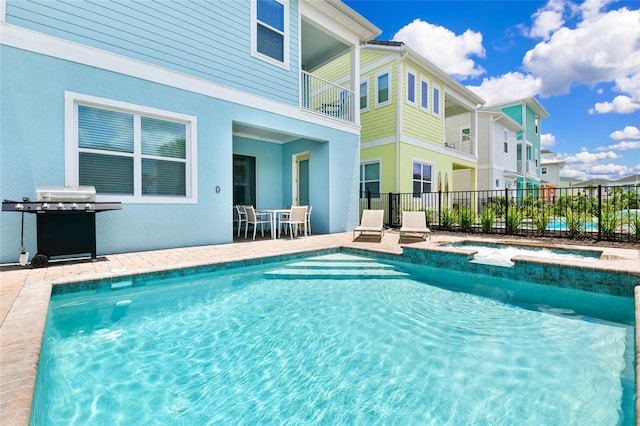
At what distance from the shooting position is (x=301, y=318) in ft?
12.1

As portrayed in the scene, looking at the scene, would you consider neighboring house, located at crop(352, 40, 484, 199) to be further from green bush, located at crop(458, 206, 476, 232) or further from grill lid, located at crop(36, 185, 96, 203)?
grill lid, located at crop(36, 185, 96, 203)

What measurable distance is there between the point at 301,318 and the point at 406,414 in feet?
6.02

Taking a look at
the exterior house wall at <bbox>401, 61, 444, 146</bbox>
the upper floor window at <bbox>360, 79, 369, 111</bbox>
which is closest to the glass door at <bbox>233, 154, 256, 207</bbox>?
the upper floor window at <bbox>360, 79, 369, 111</bbox>

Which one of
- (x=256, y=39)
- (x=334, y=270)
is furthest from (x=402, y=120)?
(x=334, y=270)

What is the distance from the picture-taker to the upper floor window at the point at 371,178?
42.4 ft

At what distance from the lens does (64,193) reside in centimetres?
484

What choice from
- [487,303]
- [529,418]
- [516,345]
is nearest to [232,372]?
[529,418]

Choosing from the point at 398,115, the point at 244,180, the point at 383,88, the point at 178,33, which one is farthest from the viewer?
the point at 383,88

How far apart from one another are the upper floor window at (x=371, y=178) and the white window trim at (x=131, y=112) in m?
7.99

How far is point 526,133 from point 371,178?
16.8m

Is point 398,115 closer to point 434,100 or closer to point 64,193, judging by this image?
point 434,100

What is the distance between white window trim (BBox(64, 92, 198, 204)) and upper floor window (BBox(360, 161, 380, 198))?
799 centimetres

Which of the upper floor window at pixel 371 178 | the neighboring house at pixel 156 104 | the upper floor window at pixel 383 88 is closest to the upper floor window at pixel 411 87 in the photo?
the upper floor window at pixel 383 88

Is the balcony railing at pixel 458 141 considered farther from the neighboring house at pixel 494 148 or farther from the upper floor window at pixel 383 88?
the upper floor window at pixel 383 88
